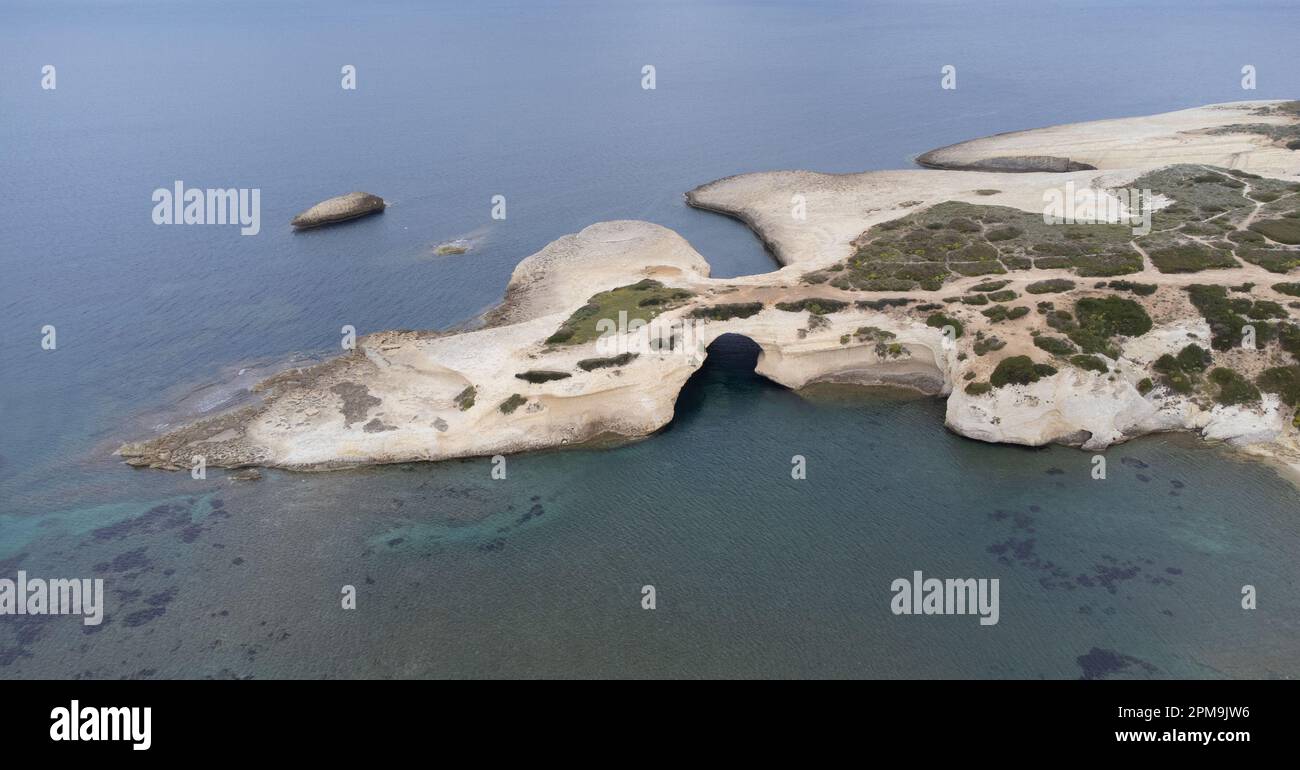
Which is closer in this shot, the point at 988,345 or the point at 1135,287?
the point at 988,345

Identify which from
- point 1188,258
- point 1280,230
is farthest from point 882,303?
point 1280,230

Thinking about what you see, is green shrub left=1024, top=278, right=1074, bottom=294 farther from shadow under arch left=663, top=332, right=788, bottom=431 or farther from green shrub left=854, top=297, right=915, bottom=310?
shadow under arch left=663, top=332, right=788, bottom=431

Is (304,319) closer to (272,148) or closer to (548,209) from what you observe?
(548,209)

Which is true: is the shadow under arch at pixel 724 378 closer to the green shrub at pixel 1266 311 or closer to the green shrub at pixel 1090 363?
the green shrub at pixel 1090 363

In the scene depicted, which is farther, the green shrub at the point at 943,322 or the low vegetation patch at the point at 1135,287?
the low vegetation patch at the point at 1135,287

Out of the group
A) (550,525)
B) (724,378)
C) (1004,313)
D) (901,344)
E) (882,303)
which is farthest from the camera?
(724,378)

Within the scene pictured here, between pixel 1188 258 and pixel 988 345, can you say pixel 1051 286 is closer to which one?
pixel 988 345

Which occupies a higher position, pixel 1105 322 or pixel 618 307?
pixel 618 307

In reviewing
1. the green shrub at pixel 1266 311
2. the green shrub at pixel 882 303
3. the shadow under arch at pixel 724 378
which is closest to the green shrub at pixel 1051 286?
the green shrub at pixel 882 303
